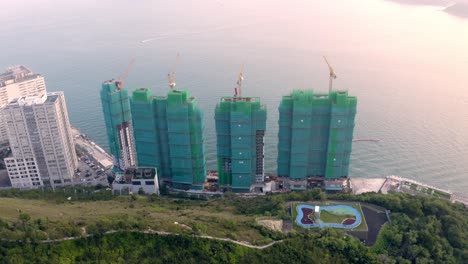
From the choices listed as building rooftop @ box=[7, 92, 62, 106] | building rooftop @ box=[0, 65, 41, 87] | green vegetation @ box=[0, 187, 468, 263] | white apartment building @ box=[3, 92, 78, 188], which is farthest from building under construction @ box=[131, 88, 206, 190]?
building rooftop @ box=[0, 65, 41, 87]

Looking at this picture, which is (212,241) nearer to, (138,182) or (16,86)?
(138,182)

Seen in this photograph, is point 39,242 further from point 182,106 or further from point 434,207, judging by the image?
point 434,207

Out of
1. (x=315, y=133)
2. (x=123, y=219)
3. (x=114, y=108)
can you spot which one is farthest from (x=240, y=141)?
(x=123, y=219)

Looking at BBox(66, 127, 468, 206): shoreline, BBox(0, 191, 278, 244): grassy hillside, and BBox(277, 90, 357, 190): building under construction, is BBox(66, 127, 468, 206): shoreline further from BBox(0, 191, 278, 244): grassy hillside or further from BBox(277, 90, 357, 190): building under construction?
BBox(0, 191, 278, 244): grassy hillside

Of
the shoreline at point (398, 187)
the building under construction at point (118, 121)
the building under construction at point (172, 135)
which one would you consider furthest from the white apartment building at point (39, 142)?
the shoreline at point (398, 187)

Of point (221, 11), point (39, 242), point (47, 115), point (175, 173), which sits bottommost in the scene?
point (175, 173)

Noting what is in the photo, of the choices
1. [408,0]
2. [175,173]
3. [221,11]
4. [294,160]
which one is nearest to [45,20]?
[221,11]
